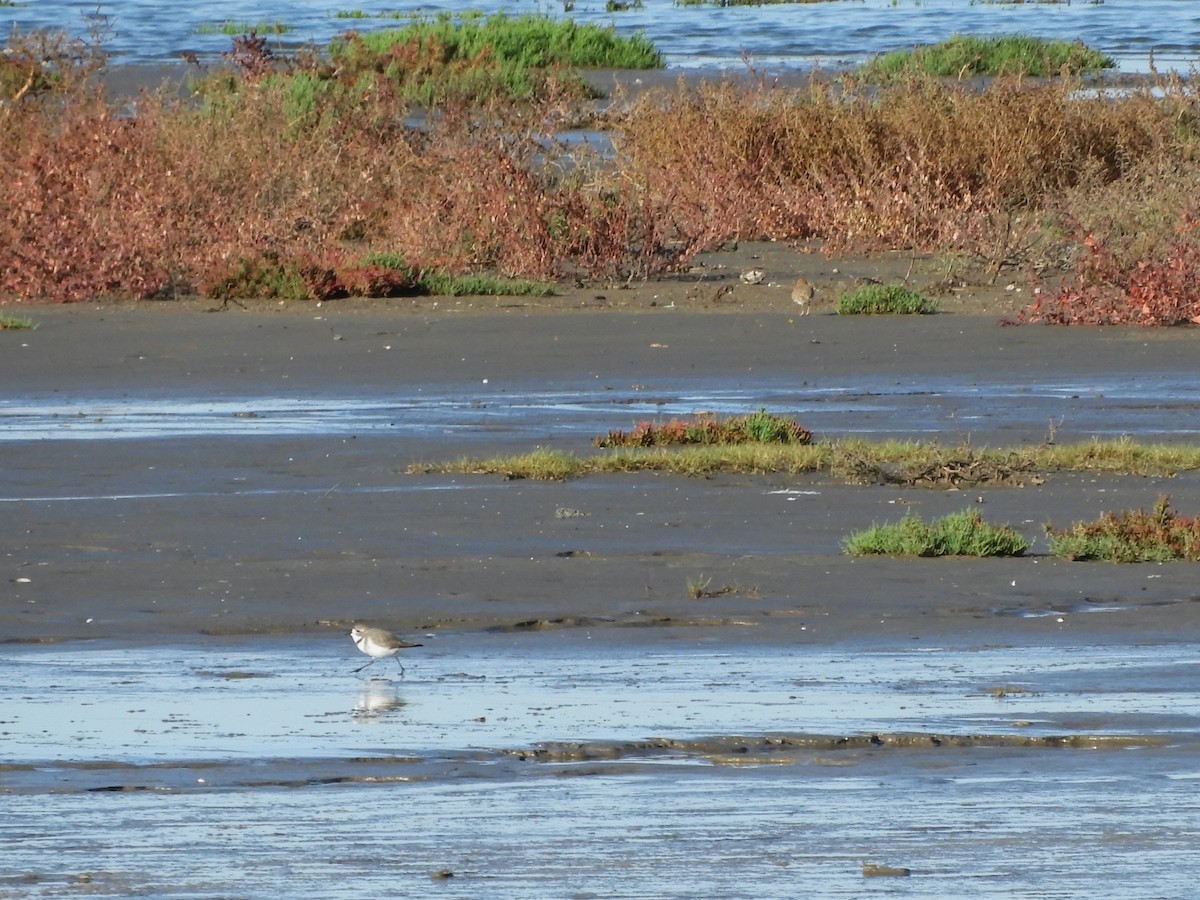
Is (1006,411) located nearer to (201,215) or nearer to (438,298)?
(438,298)

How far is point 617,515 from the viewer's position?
1186cm

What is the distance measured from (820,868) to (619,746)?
1391 millimetres

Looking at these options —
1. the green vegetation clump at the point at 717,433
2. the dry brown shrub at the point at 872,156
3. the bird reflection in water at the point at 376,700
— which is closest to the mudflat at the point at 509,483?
the green vegetation clump at the point at 717,433

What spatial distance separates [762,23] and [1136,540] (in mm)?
59530

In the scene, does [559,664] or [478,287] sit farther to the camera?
[478,287]

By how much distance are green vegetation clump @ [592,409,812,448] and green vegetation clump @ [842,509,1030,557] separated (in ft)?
9.81

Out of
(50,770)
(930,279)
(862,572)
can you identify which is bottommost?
(930,279)

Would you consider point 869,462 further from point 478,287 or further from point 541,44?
point 541,44

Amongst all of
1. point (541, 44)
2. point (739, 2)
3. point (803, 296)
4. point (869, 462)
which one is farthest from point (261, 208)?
point (739, 2)

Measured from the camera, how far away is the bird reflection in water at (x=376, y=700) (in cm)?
767

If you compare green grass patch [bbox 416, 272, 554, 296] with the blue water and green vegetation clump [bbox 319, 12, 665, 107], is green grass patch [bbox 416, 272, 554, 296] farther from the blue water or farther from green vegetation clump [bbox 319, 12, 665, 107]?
the blue water

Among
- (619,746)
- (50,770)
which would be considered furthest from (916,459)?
(50,770)

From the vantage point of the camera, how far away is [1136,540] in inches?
413

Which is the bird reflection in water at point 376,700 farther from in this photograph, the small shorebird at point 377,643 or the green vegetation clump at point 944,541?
the green vegetation clump at point 944,541
